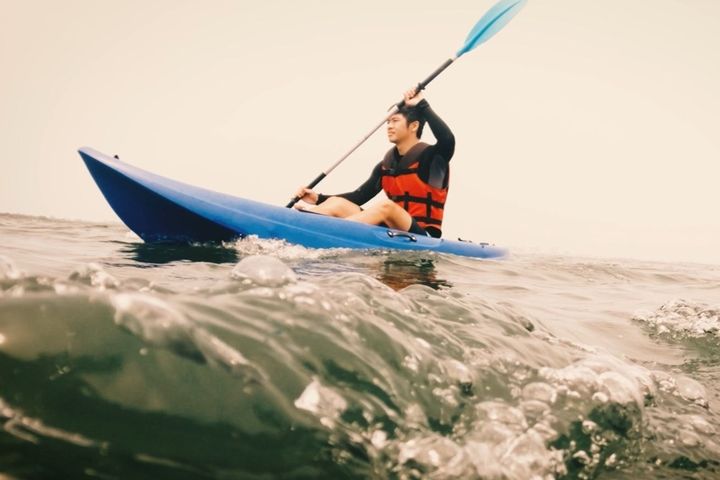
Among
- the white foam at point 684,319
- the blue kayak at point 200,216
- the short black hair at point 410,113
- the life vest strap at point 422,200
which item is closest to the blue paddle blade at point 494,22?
the short black hair at point 410,113

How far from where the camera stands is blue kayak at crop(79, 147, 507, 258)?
4652 mm

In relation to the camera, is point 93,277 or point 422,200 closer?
point 93,277

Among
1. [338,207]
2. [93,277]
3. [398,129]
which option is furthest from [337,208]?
[93,277]

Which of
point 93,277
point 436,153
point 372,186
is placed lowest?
point 93,277

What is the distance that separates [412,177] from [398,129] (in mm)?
783

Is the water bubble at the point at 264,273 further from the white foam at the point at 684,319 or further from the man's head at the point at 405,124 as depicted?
the man's head at the point at 405,124

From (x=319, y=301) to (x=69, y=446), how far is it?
30.2 inches

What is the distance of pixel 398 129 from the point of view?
6.29 metres

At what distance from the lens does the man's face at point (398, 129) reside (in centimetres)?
628

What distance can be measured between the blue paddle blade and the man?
1.96 m

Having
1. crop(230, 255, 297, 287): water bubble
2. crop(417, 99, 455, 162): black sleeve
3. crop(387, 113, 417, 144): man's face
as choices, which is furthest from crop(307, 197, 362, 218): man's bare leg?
crop(230, 255, 297, 287): water bubble

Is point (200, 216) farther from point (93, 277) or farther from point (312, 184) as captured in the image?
point (93, 277)

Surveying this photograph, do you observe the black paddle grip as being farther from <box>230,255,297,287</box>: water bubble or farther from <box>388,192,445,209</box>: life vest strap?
<box>230,255,297,287</box>: water bubble

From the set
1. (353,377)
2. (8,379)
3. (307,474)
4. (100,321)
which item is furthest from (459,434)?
(8,379)
